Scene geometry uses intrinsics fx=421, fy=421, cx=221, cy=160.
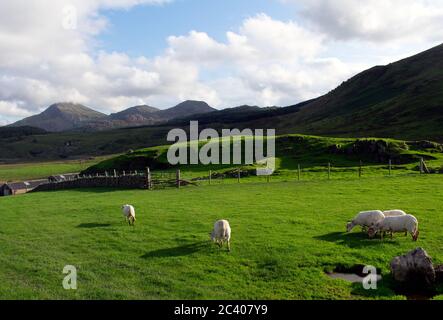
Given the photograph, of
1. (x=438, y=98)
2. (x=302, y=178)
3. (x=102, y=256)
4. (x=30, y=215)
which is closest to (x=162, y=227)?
(x=102, y=256)

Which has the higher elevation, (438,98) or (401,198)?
(438,98)

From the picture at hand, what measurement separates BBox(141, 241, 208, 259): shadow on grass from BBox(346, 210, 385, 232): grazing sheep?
8120 mm

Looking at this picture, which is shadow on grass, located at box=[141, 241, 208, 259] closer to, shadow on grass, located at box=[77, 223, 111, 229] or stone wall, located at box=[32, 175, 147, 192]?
shadow on grass, located at box=[77, 223, 111, 229]

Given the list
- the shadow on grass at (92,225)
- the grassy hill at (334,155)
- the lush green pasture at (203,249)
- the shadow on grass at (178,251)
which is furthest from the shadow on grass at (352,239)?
the grassy hill at (334,155)

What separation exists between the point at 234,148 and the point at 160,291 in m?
70.8

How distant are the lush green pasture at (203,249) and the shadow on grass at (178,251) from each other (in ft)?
0.15

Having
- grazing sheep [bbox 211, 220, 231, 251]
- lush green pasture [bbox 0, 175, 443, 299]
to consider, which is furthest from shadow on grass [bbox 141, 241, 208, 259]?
grazing sheep [bbox 211, 220, 231, 251]

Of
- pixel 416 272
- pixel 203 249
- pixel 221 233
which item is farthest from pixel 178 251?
pixel 416 272

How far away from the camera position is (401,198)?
33.1m

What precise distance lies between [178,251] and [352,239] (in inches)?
343

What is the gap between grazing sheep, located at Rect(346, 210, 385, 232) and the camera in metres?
22.2

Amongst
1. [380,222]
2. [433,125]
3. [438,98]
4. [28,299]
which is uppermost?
[438,98]

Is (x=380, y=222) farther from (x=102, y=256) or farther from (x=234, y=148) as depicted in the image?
(x=234, y=148)

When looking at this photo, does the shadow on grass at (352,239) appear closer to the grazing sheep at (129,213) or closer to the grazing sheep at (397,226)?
the grazing sheep at (397,226)
